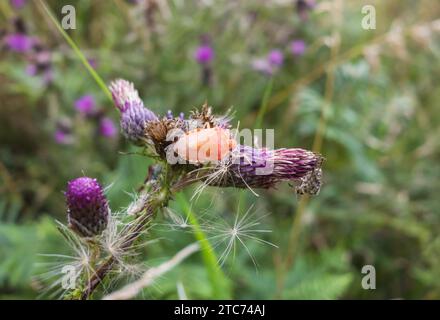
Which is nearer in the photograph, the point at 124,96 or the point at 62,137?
the point at 124,96

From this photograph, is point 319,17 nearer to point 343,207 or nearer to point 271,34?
point 271,34

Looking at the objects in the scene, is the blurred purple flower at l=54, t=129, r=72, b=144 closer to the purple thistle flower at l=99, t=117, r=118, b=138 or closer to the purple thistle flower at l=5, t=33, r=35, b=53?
the purple thistle flower at l=99, t=117, r=118, b=138

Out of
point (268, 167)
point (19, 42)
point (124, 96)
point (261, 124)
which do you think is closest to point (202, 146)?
point (268, 167)

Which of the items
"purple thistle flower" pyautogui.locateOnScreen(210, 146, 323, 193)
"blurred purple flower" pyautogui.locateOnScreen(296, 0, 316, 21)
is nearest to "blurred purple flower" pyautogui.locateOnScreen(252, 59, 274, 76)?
"blurred purple flower" pyautogui.locateOnScreen(296, 0, 316, 21)

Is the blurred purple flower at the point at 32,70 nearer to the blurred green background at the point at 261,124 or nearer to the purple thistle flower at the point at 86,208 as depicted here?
the blurred green background at the point at 261,124

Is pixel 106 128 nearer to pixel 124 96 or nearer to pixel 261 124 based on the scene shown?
pixel 261 124
